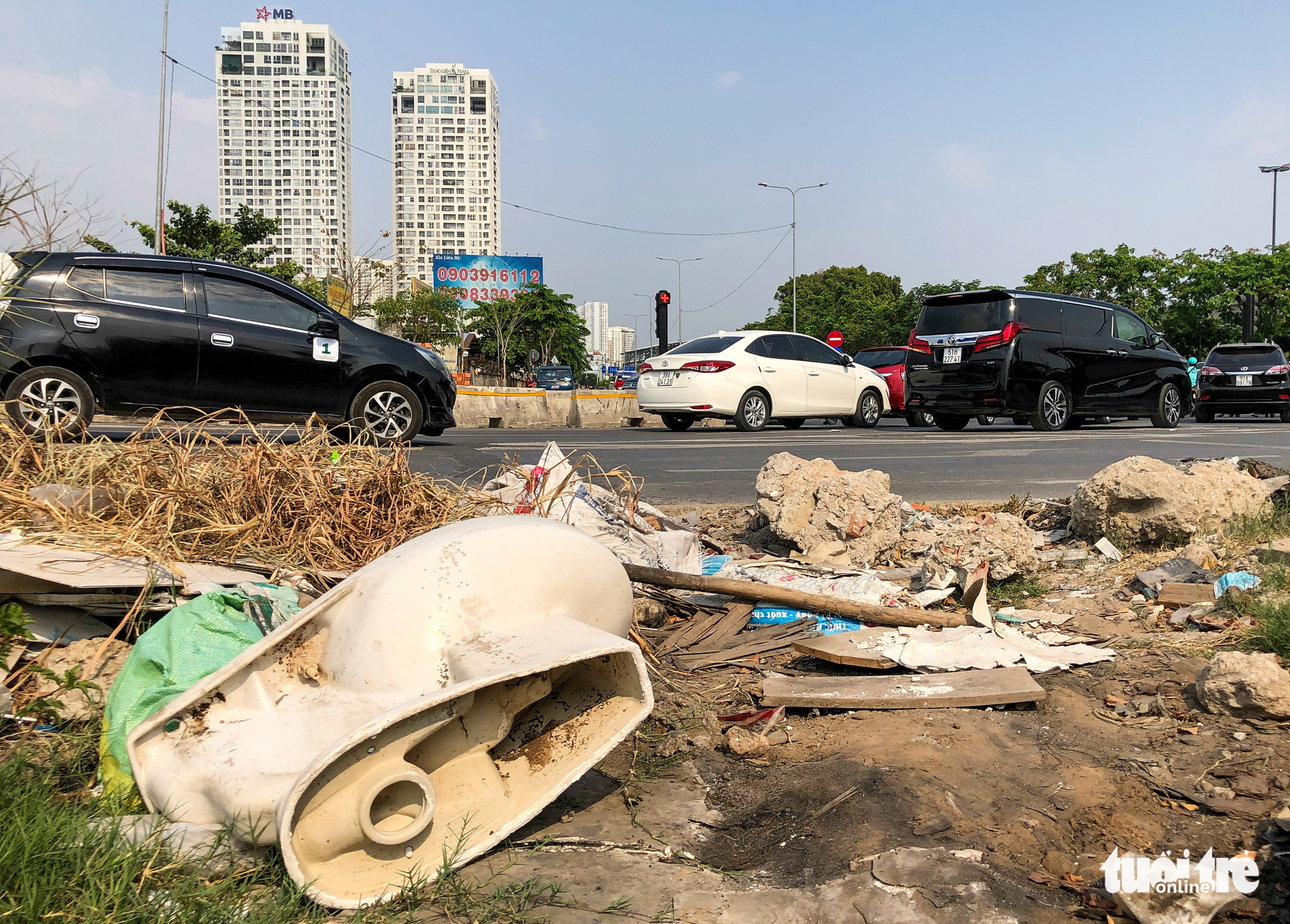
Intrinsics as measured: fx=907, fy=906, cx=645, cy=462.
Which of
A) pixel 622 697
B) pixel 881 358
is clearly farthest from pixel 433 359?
pixel 881 358

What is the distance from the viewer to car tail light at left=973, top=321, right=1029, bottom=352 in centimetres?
1266

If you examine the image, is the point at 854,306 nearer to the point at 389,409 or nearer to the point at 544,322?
the point at 544,322

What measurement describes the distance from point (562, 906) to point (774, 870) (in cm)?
52

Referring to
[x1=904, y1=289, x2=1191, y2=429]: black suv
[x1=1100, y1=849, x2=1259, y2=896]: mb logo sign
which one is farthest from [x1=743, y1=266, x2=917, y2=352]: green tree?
[x1=1100, y1=849, x2=1259, y2=896]: mb logo sign

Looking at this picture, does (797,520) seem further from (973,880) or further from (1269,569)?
(973,880)

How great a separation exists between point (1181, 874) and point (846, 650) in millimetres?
1498

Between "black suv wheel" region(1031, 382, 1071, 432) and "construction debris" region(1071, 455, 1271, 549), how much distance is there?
810cm

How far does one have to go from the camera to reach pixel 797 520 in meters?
4.98

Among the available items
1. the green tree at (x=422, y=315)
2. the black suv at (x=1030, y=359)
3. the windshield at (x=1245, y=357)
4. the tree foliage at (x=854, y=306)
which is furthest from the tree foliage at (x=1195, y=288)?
the green tree at (x=422, y=315)

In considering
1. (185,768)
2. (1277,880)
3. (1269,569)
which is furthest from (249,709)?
(1269,569)

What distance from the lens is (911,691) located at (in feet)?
10.1

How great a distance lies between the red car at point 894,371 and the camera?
16844 millimetres

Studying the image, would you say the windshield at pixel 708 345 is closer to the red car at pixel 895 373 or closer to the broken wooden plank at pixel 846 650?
the red car at pixel 895 373

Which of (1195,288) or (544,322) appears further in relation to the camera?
(544,322)
